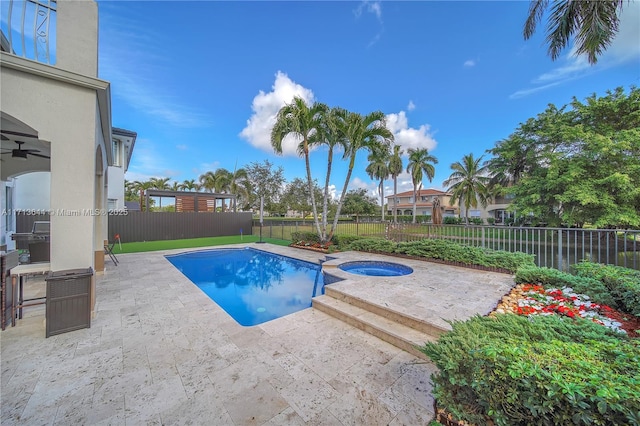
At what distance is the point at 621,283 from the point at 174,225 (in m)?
18.2

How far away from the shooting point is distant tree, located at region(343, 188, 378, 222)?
34.2 meters

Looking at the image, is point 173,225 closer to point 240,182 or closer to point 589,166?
point 240,182

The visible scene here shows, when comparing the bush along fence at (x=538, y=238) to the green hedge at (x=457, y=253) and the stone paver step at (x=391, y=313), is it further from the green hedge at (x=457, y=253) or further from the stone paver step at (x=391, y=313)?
the stone paver step at (x=391, y=313)

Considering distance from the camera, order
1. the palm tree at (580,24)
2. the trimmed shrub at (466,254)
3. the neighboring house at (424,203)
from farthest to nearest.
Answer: the neighboring house at (424,203)
the trimmed shrub at (466,254)
the palm tree at (580,24)

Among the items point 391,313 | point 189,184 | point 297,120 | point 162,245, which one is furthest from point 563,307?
point 189,184

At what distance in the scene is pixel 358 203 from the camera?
35594 millimetres

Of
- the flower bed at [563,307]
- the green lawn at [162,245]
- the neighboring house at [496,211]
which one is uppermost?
the neighboring house at [496,211]

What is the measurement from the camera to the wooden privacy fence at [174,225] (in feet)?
44.2

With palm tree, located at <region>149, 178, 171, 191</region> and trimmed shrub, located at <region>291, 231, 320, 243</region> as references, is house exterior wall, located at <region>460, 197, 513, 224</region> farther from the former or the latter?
palm tree, located at <region>149, 178, 171, 191</region>

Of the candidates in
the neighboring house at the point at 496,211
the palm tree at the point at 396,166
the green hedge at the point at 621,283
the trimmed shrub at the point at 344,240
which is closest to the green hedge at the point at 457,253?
the trimmed shrub at the point at 344,240

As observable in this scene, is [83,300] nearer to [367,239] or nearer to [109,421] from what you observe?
[109,421]

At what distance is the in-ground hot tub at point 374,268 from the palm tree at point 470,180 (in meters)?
19.1

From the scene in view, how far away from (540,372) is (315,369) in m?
2.06

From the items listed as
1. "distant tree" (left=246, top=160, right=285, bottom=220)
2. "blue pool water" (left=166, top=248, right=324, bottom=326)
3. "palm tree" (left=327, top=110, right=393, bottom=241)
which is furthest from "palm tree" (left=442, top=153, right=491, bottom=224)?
"blue pool water" (left=166, top=248, right=324, bottom=326)
